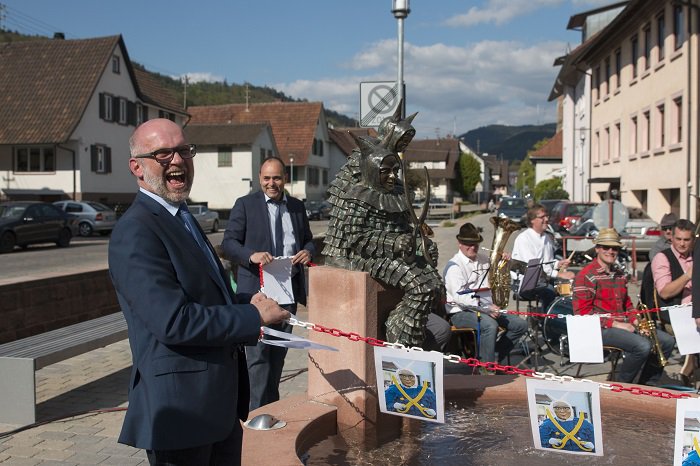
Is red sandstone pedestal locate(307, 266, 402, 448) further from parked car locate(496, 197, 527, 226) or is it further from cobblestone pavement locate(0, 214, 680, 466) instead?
parked car locate(496, 197, 527, 226)

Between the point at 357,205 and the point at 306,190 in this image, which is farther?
the point at 306,190

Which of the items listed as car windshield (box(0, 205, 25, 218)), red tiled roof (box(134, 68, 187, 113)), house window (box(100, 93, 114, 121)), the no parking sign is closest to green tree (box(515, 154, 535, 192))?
red tiled roof (box(134, 68, 187, 113))

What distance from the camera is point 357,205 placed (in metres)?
4.68

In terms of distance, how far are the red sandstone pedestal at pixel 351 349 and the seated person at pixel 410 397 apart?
41 cm

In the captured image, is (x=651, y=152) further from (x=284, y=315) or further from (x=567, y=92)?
(x=284, y=315)

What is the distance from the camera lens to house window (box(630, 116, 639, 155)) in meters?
31.3

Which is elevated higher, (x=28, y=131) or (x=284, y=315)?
(x=28, y=131)

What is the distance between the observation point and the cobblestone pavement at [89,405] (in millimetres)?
5305

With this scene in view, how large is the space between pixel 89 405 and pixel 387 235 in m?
3.71

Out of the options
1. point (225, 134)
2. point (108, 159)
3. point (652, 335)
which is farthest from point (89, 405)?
point (225, 134)

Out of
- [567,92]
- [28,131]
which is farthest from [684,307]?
[567,92]

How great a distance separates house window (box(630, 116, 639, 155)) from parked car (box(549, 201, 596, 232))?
8720 mm

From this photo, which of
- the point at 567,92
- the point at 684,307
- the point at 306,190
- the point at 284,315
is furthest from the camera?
the point at 306,190

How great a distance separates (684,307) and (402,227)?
3117mm
